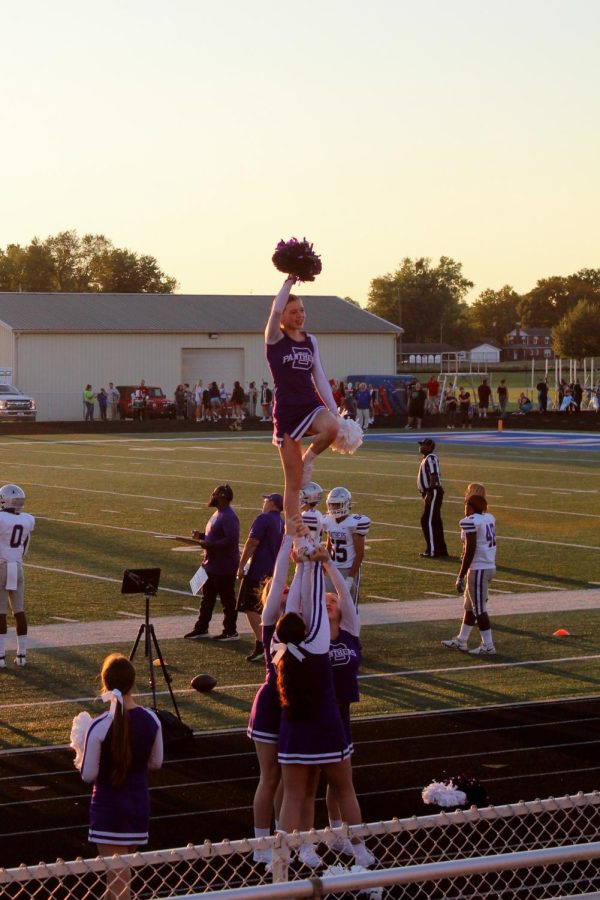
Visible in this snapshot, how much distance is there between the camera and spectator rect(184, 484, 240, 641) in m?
15.3

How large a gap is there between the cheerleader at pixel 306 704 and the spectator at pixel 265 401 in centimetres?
5767

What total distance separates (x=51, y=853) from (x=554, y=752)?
13.6 ft

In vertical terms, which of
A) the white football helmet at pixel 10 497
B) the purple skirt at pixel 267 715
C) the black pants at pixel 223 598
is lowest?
the black pants at pixel 223 598

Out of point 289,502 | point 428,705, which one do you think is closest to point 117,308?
point 428,705

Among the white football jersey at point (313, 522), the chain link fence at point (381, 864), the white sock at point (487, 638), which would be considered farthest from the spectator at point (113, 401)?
the white football jersey at point (313, 522)

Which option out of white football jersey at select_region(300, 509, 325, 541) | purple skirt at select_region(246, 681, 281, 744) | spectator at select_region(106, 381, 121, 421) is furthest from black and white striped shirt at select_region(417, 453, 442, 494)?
spectator at select_region(106, 381, 121, 421)

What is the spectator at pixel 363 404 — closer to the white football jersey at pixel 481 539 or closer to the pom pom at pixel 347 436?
the white football jersey at pixel 481 539

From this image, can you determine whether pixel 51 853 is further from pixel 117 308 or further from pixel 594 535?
pixel 117 308

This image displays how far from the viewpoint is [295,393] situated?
7742 mm

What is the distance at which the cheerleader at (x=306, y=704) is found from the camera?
7.51 metres

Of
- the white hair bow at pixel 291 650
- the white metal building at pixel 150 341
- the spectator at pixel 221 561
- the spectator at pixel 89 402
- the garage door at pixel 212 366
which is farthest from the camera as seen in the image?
the garage door at pixel 212 366

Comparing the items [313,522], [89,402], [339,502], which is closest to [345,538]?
[339,502]

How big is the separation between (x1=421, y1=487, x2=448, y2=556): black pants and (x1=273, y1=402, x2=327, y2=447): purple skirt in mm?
14134

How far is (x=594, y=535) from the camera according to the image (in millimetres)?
24672
